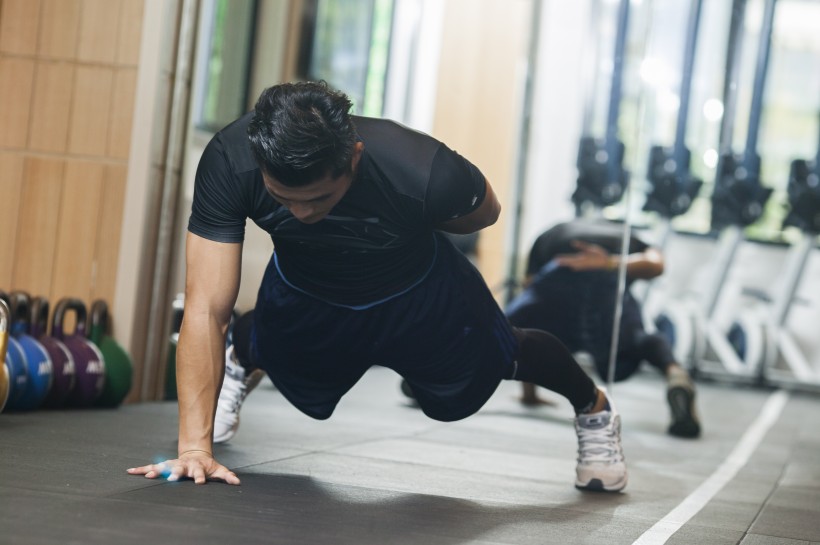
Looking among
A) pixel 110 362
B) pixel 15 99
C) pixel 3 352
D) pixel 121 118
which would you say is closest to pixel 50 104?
pixel 15 99

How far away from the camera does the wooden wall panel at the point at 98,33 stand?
12.9 feet

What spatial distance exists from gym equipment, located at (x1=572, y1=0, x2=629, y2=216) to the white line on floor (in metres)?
1.24

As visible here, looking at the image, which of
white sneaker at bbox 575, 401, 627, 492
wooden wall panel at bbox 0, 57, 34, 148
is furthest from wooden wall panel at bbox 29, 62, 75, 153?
white sneaker at bbox 575, 401, 627, 492

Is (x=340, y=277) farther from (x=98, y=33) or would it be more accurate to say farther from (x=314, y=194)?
(x=98, y=33)

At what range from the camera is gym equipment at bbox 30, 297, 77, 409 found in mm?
3455

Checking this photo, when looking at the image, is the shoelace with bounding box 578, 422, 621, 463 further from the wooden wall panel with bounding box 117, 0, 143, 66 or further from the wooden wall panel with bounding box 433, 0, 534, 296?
the wooden wall panel with bounding box 117, 0, 143, 66

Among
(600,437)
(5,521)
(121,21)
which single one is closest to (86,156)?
(121,21)

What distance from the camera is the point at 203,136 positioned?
4.57m

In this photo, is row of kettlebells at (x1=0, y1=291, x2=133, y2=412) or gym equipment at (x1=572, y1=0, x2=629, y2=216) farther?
gym equipment at (x1=572, y1=0, x2=629, y2=216)

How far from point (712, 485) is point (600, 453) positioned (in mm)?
571

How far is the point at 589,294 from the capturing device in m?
4.53

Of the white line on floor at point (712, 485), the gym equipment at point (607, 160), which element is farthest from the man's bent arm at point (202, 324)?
the gym equipment at point (607, 160)

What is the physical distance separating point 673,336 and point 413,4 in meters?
3.42

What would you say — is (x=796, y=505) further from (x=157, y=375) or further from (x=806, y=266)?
(x=806, y=266)
